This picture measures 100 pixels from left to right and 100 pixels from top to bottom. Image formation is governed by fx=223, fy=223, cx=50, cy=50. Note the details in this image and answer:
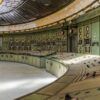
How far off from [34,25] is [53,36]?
4.62 meters

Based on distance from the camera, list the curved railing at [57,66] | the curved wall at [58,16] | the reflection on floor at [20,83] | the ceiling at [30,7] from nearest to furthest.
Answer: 1. the curved railing at [57,66]
2. the reflection on floor at [20,83]
3. the curved wall at [58,16]
4. the ceiling at [30,7]

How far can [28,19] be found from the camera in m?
20.2

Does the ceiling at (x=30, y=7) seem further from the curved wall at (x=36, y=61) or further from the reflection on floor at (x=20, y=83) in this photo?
the reflection on floor at (x=20, y=83)

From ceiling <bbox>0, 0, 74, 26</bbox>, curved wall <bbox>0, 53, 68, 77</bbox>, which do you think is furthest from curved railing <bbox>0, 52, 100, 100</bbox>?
ceiling <bbox>0, 0, 74, 26</bbox>

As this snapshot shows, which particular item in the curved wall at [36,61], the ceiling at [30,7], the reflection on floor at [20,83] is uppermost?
the ceiling at [30,7]

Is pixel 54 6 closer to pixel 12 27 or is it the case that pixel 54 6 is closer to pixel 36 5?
pixel 36 5

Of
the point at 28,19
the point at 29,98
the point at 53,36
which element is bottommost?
the point at 29,98

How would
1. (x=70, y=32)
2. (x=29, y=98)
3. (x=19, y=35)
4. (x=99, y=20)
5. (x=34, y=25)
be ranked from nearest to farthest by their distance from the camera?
1. (x=29, y=98)
2. (x=99, y=20)
3. (x=70, y=32)
4. (x=34, y=25)
5. (x=19, y=35)

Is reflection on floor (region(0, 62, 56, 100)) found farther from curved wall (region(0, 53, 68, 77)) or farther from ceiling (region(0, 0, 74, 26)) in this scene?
ceiling (region(0, 0, 74, 26))

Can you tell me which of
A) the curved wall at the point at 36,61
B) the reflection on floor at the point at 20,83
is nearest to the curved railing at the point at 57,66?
the curved wall at the point at 36,61

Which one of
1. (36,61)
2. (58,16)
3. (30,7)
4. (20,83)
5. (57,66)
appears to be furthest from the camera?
(30,7)

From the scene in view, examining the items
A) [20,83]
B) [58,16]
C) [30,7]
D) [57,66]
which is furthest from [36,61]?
[20,83]

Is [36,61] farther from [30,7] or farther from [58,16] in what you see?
[30,7]

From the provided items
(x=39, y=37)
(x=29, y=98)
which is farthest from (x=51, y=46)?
(x=29, y=98)
